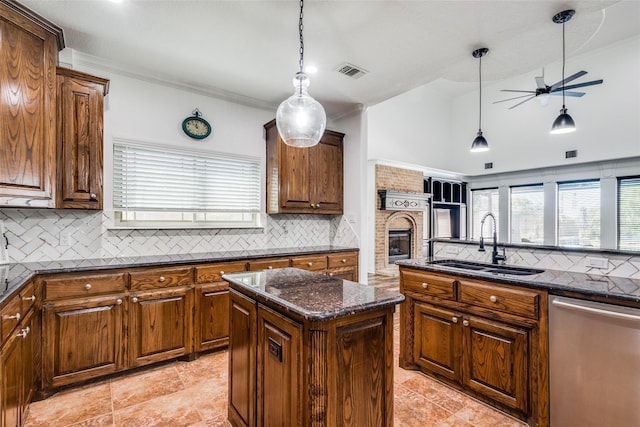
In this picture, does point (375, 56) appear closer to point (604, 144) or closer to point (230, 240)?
point (230, 240)

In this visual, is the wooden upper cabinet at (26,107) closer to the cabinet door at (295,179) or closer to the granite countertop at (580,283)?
the cabinet door at (295,179)

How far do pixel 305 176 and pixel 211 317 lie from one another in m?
1.99

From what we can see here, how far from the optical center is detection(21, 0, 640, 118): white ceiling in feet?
7.24

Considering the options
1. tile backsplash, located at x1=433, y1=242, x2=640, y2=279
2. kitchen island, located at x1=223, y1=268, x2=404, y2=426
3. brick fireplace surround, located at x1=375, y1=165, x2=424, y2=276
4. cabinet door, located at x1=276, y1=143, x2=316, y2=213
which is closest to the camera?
kitchen island, located at x1=223, y1=268, x2=404, y2=426

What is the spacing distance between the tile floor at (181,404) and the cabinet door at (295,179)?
1.99 m

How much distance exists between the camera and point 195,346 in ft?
9.60

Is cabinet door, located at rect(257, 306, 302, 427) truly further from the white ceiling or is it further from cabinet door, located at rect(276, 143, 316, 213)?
cabinet door, located at rect(276, 143, 316, 213)

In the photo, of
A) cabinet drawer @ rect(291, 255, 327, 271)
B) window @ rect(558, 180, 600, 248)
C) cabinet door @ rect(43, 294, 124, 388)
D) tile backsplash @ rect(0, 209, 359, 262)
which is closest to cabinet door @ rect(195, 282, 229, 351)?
cabinet door @ rect(43, 294, 124, 388)

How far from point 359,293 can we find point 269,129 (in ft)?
9.83

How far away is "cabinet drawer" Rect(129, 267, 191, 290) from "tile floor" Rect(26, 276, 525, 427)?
756 millimetres

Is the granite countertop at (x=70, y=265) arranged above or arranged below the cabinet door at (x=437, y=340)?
above

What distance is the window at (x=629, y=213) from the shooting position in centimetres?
652

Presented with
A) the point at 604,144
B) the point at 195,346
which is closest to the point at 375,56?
the point at 195,346

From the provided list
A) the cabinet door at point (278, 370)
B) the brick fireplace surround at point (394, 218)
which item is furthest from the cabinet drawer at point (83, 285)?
the brick fireplace surround at point (394, 218)
